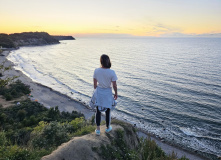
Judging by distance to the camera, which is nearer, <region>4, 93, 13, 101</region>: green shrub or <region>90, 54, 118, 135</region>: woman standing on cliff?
<region>90, 54, 118, 135</region>: woman standing on cliff

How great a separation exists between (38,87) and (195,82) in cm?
3034

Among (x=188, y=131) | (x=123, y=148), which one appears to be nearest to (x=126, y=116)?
(x=188, y=131)

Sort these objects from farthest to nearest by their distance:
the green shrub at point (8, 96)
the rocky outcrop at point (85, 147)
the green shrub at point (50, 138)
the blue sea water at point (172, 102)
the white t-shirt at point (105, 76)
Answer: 1. the green shrub at point (8, 96)
2. the blue sea water at point (172, 102)
3. the green shrub at point (50, 138)
4. the white t-shirt at point (105, 76)
5. the rocky outcrop at point (85, 147)

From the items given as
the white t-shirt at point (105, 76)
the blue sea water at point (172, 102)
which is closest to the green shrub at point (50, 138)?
the white t-shirt at point (105, 76)

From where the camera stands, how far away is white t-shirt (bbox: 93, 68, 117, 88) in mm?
5609

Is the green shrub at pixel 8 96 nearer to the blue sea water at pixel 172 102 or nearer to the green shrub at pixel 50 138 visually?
the blue sea water at pixel 172 102

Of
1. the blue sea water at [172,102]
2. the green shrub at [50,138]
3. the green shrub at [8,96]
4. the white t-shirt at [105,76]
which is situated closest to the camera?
the white t-shirt at [105,76]

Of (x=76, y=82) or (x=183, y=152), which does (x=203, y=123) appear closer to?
(x=183, y=152)

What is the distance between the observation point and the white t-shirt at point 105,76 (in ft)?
18.4

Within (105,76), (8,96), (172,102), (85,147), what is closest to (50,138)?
(85,147)

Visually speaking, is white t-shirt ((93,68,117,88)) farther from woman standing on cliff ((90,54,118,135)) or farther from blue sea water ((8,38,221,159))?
blue sea water ((8,38,221,159))

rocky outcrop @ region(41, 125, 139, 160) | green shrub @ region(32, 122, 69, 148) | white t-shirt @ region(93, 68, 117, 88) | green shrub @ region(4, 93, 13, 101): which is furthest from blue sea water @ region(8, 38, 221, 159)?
white t-shirt @ region(93, 68, 117, 88)

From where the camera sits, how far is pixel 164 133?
16.7 meters

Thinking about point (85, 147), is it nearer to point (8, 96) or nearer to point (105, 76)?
point (105, 76)
